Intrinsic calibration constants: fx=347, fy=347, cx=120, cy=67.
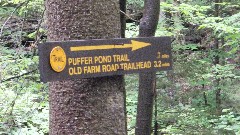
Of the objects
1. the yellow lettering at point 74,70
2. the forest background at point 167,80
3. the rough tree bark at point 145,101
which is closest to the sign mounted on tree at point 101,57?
the yellow lettering at point 74,70

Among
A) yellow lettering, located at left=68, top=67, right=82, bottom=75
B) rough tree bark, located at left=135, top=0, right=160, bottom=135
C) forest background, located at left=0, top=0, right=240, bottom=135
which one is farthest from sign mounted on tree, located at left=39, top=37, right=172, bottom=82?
rough tree bark, located at left=135, top=0, right=160, bottom=135

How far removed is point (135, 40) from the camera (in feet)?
7.28

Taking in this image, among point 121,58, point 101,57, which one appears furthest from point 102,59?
point 121,58

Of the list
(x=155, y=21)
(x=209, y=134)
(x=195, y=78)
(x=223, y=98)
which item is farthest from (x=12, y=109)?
(x=223, y=98)

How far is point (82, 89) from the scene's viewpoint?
2.04 metres

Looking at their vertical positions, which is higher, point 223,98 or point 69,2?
point 69,2

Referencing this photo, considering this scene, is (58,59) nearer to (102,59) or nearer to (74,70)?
(74,70)

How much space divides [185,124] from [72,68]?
5907 mm

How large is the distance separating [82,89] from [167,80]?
7895 mm

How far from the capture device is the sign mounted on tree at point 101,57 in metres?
1.85

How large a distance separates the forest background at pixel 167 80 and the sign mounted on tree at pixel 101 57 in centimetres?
192

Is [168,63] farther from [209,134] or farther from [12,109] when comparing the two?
[209,134]

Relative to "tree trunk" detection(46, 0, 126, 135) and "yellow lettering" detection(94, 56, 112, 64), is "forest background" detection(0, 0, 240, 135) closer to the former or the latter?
"tree trunk" detection(46, 0, 126, 135)

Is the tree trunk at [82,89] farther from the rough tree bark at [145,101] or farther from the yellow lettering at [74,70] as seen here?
the rough tree bark at [145,101]
